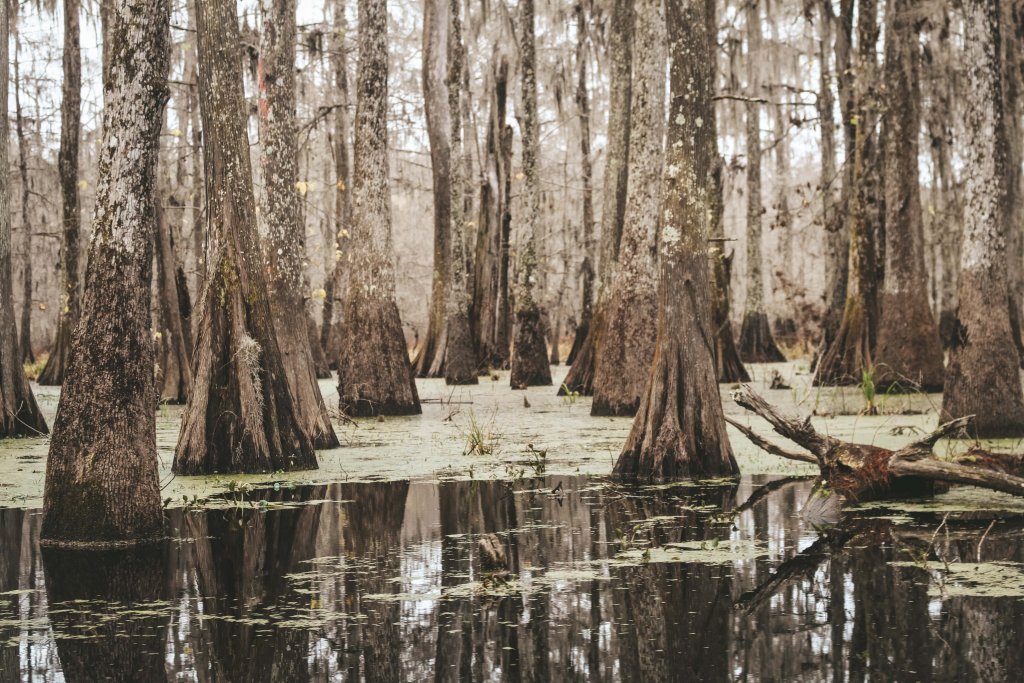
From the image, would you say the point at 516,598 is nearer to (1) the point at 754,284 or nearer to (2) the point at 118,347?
(2) the point at 118,347

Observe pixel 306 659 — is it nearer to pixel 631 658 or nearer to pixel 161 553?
pixel 631 658

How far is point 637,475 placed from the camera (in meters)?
7.82

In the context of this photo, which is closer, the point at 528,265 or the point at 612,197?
the point at 612,197

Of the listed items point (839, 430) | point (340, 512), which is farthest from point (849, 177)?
point (340, 512)

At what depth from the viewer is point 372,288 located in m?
12.0

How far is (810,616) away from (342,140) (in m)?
21.5

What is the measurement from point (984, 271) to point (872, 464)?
3.17 meters

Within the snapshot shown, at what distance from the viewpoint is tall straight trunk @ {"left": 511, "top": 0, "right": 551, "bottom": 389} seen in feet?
55.6

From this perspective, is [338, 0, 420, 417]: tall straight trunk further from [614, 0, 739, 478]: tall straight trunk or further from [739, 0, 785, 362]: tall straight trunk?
[739, 0, 785, 362]: tall straight trunk

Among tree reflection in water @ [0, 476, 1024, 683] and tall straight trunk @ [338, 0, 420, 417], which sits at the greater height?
tall straight trunk @ [338, 0, 420, 417]

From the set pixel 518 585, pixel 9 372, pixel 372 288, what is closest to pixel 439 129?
pixel 372 288

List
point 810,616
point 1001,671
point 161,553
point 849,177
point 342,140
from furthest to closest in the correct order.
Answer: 1. point 342,140
2. point 849,177
3. point 161,553
4. point 810,616
5. point 1001,671

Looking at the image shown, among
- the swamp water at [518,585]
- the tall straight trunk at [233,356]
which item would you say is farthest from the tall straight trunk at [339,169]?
the swamp water at [518,585]

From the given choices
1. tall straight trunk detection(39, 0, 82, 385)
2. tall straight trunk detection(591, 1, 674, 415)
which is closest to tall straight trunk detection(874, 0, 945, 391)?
tall straight trunk detection(591, 1, 674, 415)
